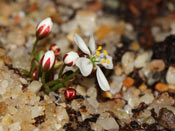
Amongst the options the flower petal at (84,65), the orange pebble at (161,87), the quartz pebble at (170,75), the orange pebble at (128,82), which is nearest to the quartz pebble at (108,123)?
the flower petal at (84,65)

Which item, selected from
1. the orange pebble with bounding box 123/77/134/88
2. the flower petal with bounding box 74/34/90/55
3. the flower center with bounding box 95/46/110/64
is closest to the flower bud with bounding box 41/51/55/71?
the flower petal with bounding box 74/34/90/55

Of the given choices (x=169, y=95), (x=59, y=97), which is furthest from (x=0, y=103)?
(x=169, y=95)

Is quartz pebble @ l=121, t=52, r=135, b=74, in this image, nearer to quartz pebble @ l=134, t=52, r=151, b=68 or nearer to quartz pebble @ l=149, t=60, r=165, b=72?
quartz pebble @ l=134, t=52, r=151, b=68

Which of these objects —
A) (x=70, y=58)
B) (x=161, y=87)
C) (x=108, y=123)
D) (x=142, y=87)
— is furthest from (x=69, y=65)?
(x=161, y=87)

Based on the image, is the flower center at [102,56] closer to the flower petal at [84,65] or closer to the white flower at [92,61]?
the white flower at [92,61]

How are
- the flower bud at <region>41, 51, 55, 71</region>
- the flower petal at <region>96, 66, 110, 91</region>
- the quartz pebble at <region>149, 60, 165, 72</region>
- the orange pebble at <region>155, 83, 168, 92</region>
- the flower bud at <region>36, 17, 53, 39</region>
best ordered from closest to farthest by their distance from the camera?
the flower bud at <region>41, 51, 55, 71</region>, the flower petal at <region>96, 66, 110, 91</region>, the flower bud at <region>36, 17, 53, 39</region>, the orange pebble at <region>155, 83, 168, 92</region>, the quartz pebble at <region>149, 60, 165, 72</region>
